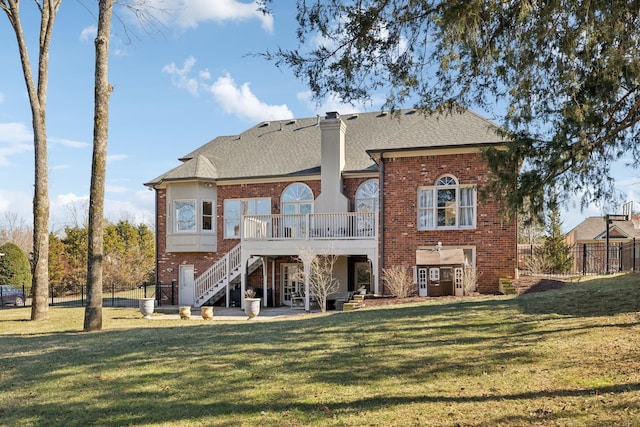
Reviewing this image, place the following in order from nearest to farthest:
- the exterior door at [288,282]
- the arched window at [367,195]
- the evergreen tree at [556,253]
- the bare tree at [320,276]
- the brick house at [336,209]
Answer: the brick house at [336,209] < the bare tree at [320,276] < the arched window at [367,195] < the exterior door at [288,282] < the evergreen tree at [556,253]

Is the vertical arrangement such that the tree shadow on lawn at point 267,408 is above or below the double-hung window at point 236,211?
below

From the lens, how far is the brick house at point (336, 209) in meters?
18.2

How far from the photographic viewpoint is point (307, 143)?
2402cm

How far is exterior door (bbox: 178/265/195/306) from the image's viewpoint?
2348 centimetres

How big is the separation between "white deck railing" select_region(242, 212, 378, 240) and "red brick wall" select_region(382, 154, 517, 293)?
0.78m

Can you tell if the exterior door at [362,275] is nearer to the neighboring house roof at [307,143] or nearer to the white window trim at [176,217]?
the neighboring house roof at [307,143]

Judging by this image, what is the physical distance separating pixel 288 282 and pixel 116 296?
12.5m

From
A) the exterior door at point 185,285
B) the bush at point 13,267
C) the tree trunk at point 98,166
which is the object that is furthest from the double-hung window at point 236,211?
the bush at point 13,267

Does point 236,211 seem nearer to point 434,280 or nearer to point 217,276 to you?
point 217,276

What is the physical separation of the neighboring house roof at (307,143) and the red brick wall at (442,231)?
82cm

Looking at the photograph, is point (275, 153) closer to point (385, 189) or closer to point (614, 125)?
point (385, 189)

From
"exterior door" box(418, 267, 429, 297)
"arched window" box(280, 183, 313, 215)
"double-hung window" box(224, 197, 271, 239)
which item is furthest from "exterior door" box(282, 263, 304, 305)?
"exterior door" box(418, 267, 429, 297)

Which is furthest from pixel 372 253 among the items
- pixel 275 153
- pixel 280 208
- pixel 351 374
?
pixel 351 374

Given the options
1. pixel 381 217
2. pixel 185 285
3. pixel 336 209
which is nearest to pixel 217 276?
pixel 185 285
